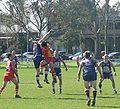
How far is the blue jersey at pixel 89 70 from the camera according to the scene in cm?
1900

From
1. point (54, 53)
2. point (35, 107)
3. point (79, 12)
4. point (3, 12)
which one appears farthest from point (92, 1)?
point (35, 107)

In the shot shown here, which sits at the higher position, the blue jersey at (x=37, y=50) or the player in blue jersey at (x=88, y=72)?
the blue jersey at (x=37, y=50)

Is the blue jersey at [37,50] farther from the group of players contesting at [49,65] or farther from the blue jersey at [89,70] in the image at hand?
the blue jersey at [89,70]

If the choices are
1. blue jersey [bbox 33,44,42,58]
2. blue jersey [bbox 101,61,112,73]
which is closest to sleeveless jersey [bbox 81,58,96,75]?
blue jersey [bbox 33,44,42,58]

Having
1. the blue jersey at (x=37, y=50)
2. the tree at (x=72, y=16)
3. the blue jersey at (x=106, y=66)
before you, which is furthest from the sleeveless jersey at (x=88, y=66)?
the tree at (x=72, y=16)

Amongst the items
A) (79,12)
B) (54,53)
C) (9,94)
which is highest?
(79,12)

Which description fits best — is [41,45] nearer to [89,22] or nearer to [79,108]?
[79,108]

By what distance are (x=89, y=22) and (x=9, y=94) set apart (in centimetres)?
6731

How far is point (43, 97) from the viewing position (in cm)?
2239

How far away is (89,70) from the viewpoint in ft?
62.7

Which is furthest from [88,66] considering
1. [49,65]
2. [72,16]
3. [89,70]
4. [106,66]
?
[72,16]

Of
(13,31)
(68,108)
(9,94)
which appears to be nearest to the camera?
(68,108)

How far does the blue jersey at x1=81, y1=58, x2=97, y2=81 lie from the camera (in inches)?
748

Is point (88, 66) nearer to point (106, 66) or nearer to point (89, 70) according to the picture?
point (89, 70)
